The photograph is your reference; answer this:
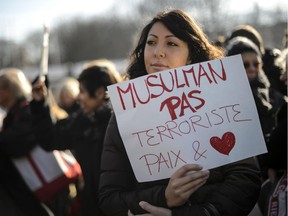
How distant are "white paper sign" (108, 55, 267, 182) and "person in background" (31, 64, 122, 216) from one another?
1242mm

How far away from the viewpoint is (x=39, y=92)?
138 inches

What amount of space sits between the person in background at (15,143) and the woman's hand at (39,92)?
182 millimetres

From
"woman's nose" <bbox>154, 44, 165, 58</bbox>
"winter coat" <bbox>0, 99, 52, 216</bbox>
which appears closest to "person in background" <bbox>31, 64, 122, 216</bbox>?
"winter coat" <bbox>0, 99, 52, 216</bbox>

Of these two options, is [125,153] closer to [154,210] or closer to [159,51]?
[154,210]

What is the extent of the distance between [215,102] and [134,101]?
12.4 inches

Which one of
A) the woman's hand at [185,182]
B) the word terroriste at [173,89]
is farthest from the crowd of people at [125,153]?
the word terroriste at [173,89]

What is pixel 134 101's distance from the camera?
1.82m

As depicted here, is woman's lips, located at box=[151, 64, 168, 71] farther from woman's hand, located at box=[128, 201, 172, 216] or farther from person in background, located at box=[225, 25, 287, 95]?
person in background, located at box=[225, 25, 287, 95]

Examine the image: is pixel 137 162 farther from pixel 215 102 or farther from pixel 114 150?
pixel 215 102

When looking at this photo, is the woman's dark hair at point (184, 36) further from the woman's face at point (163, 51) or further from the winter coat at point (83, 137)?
the winter coat at point (83, 137)

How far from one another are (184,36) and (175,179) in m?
0.64

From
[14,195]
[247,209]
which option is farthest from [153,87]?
[14,195]

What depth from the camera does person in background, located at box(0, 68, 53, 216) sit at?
3.30 m

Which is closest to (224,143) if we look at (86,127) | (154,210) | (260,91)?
(154,210)
